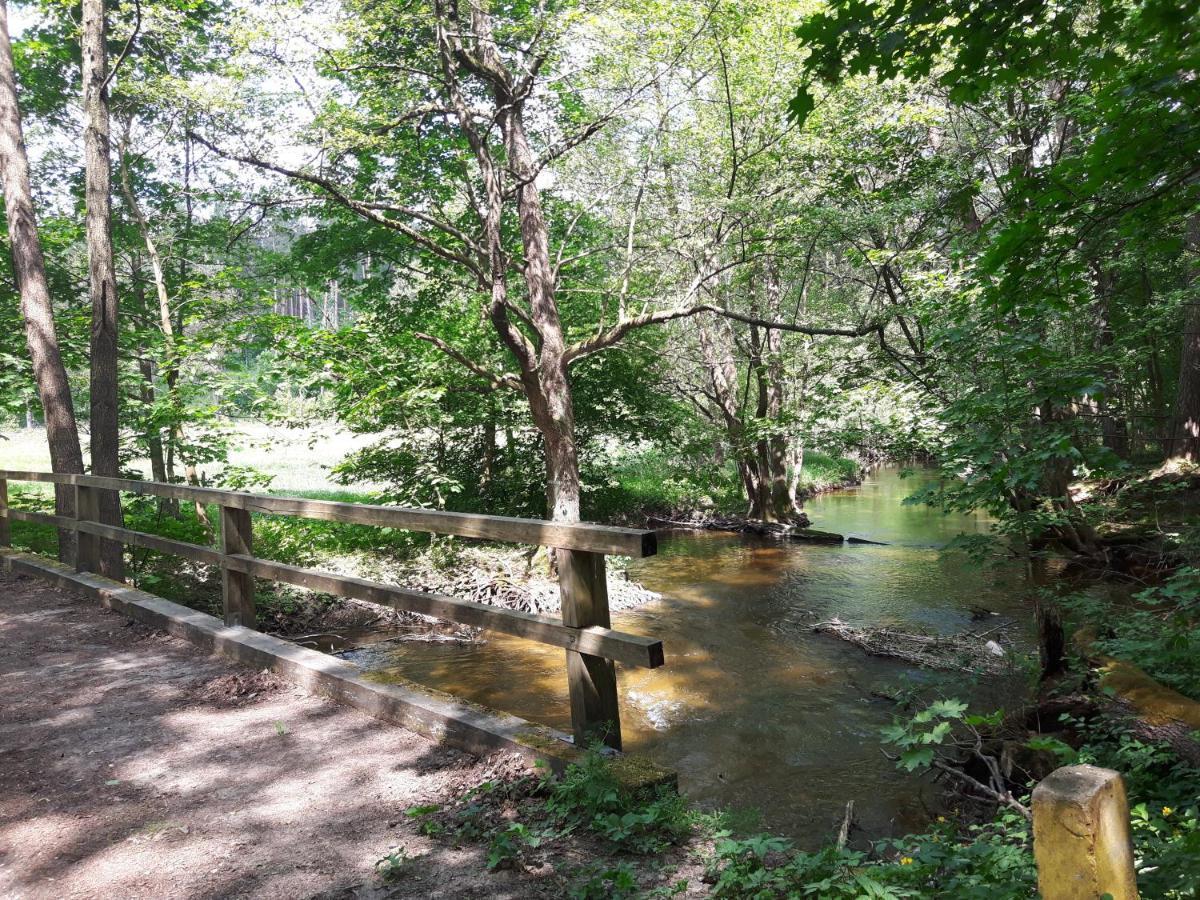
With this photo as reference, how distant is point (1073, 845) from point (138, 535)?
701 centimetres

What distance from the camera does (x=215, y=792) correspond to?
3.36 m

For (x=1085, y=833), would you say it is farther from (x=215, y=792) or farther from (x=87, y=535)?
(x=87, y=535)

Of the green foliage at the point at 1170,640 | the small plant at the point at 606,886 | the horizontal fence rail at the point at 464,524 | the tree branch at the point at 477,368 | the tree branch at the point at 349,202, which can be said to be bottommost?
the green foliage at the point at 1170,640

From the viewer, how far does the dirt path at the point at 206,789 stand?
2.67 meters

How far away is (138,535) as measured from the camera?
21.7 ft

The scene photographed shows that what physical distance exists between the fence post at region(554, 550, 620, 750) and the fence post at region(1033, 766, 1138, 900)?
80.8 inches

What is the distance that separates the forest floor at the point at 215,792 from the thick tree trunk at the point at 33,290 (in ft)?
17.0

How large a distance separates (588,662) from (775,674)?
19.0 ft

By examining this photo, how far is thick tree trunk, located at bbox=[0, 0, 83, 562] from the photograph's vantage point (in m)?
9.20

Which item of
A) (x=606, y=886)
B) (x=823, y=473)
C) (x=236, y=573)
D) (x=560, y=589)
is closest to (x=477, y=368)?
(x=236, y=573)

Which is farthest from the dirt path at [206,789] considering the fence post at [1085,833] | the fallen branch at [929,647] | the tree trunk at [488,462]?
the tree trunk at [488,462]

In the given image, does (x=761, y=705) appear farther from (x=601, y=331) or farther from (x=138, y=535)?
(x=601, y=331)

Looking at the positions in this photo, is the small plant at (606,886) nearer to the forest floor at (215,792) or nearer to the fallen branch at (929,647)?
the forest floor at (215,792)

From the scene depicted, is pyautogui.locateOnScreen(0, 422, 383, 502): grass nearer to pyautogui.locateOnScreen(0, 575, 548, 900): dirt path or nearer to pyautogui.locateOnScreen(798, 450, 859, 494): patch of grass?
pyautogui.locateOnScreen(0, 575, 548, 900): dirt path
